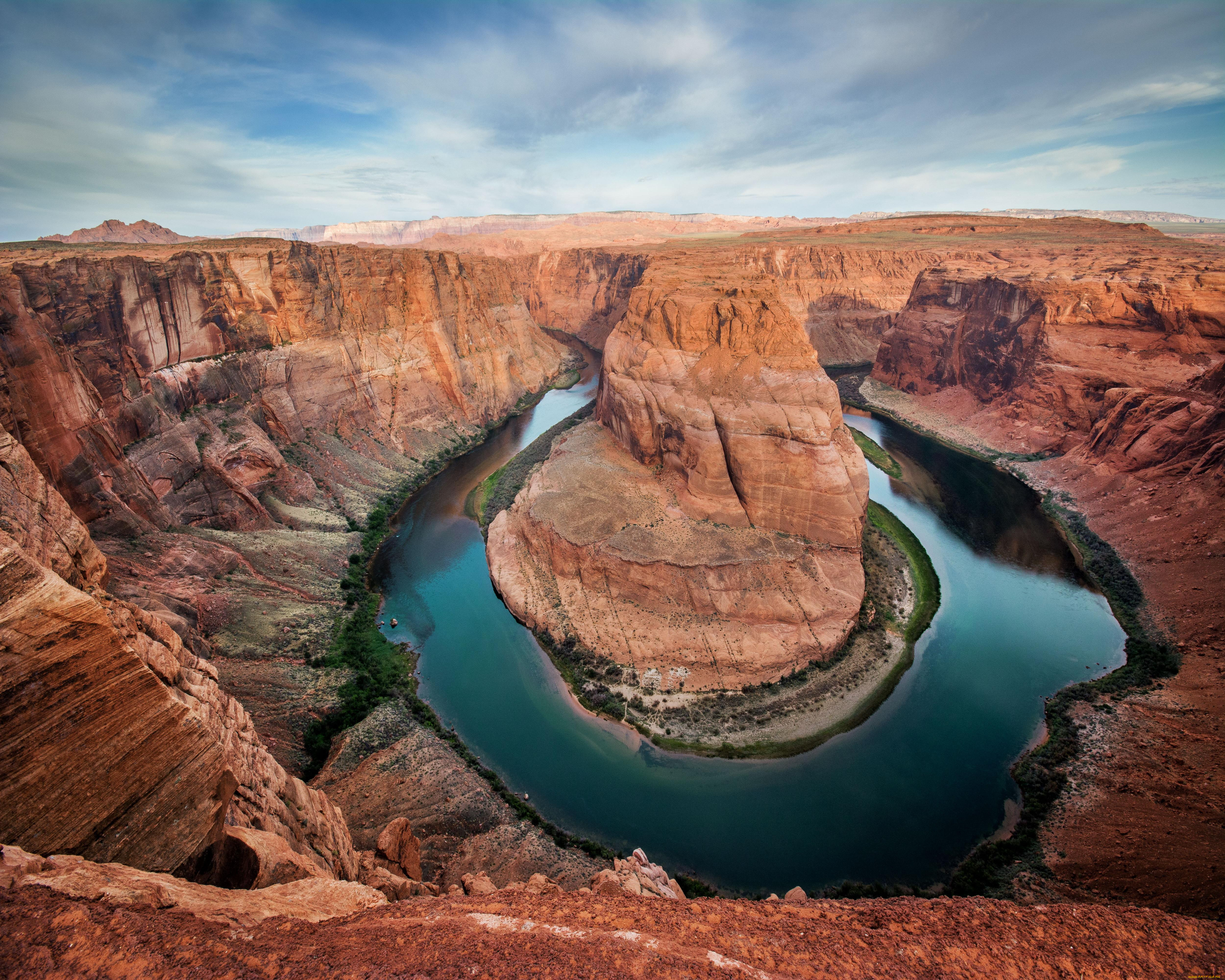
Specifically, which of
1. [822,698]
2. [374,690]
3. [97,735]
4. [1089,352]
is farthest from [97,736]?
[1089,352]

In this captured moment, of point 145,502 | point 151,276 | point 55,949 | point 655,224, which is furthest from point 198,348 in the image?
point 655,224

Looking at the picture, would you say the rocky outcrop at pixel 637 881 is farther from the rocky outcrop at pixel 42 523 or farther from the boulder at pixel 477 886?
the rocky outcrop at pixel 42 523

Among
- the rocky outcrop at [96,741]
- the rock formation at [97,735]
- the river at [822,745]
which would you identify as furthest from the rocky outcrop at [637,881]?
the rocky outcrop at [96,741]

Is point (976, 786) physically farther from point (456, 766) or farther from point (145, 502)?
point (145, 502)

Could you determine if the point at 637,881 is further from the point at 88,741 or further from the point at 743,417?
the point at 743,417

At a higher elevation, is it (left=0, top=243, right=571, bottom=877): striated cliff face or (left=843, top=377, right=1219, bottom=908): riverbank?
(left=0, top=243, right=571, bottom=877): striated cliff face

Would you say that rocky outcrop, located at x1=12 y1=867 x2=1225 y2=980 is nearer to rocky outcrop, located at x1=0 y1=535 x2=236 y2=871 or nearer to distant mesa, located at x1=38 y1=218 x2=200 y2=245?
rocky outcrop, located at x1=0 y1=535 x2=236 y2=871

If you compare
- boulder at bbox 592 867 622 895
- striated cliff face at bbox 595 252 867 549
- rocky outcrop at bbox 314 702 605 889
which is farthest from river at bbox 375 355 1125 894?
striated cliff face at bbox 595 252 867 549
